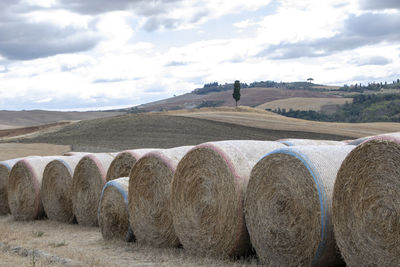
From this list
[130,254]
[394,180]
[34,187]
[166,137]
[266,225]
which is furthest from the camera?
[166,137]

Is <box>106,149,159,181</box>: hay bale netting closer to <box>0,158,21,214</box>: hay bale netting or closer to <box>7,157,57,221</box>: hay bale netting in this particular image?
<box>7,157,57,221</box>: hay bale netting

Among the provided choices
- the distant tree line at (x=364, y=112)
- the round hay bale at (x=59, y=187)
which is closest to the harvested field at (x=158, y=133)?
the round hay bale at (x=59, y=187)

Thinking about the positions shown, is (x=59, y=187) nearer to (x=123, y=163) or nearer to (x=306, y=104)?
(x=123, y=163)

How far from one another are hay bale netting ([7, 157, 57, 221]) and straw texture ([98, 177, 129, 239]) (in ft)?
12.7

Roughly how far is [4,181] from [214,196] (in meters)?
9.24

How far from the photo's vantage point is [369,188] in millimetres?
6090

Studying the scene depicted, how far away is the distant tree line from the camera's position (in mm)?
73819

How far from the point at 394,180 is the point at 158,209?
15.9ft

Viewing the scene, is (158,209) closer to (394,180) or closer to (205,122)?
(394,180)

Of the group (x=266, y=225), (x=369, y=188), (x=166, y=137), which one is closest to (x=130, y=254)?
(x=266, y=225)

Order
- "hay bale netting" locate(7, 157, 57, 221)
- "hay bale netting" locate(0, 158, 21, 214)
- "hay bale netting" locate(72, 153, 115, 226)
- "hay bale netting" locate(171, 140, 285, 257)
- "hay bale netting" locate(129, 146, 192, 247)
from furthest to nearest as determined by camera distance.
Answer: "hay bale netting" locate(0, 158, 21, 214), "hay bale netting" locate(7, 157, 57, 221), "hay bale netting" locate(72, 153, 115, 226), "hay bale netting" locate(129, 146, 192, 247), "hay bale netting" locate(171, 140, 285, 257)

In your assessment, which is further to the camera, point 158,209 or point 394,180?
point 158,209

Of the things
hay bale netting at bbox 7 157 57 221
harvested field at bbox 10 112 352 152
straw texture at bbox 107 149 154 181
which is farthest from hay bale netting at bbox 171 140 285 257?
harvested field at bbox 10 112 352 152

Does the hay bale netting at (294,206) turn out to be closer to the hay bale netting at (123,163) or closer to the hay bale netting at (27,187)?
the hay bale netting at (123,163)
